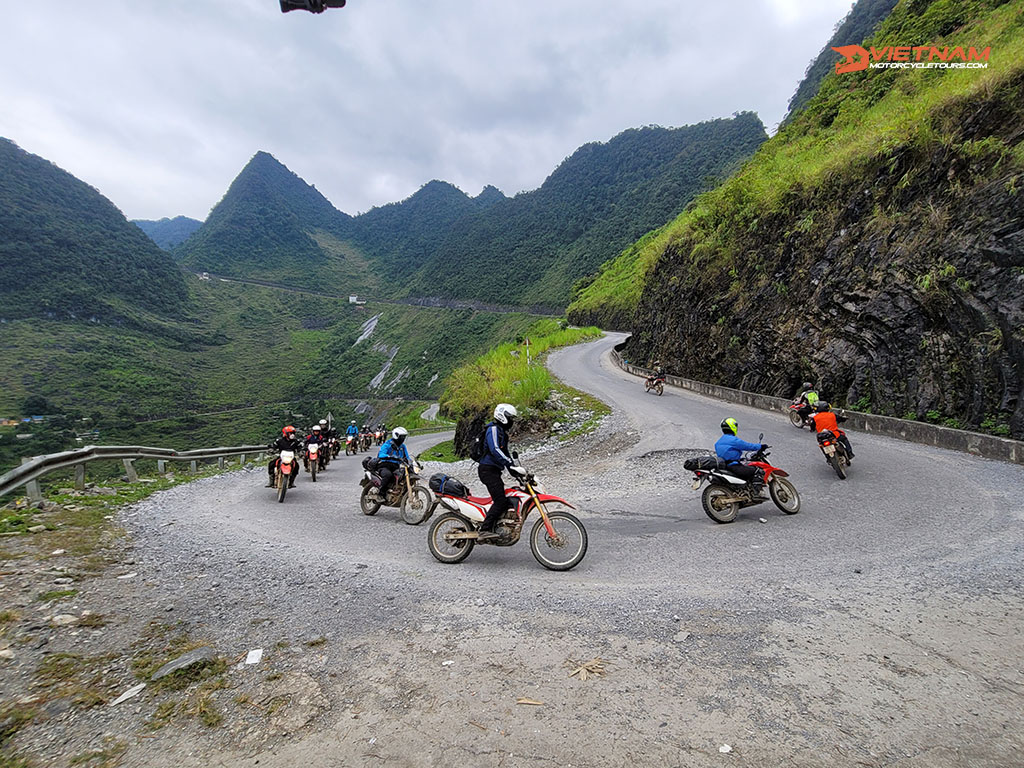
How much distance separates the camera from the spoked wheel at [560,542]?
17.4 ft

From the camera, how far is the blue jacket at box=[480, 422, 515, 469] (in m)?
5.49

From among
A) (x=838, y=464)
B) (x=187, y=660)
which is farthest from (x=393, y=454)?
(x=838, y=464)

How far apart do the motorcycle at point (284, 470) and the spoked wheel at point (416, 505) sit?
334cm

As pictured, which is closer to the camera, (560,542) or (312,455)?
(560,542)

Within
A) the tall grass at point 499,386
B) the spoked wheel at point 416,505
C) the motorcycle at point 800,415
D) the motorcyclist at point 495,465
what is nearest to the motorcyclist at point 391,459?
the spoked wheel at point 416,505

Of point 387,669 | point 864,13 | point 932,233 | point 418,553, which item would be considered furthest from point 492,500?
point 864,13

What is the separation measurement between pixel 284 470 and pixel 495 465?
6.66m

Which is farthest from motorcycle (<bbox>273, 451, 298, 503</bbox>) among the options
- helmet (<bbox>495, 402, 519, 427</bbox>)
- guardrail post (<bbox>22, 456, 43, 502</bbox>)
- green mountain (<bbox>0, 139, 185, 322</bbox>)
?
green mountain (<bbox>0, 139, 185, 322</bbox>)

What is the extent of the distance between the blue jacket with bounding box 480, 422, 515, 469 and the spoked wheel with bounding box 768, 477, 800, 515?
4.30m

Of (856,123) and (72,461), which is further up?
(856,123)

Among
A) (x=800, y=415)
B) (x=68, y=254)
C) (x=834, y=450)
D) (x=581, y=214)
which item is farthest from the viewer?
(x=581, y=214)

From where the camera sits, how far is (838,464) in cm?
866

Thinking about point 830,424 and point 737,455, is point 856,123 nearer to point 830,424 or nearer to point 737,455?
point 830,424

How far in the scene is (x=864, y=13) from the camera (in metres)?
58.4
